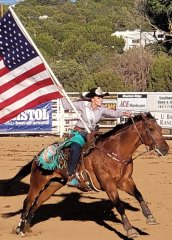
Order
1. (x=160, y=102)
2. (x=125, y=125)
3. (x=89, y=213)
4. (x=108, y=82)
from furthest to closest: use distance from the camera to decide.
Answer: (x=108, y=82) → (x=160, y=102) → (x=89, y=213) → (x=125, y=125)

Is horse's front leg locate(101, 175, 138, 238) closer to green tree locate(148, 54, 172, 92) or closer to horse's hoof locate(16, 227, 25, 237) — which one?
horse's hoof locate(16, 227, 25, 237)

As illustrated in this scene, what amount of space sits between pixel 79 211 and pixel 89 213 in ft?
0.78

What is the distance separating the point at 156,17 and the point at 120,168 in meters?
30.5

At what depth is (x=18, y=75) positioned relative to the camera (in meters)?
8.25

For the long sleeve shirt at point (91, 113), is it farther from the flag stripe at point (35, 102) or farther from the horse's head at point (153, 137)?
the horse's head at point (153, 137)

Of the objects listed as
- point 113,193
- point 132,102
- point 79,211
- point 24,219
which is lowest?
point 79,211

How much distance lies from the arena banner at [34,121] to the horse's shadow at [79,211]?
11243 millimetres

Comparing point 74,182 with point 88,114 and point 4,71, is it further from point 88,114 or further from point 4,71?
point 4,71

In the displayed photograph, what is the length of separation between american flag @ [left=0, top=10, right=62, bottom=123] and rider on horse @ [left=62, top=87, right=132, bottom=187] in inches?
16.3

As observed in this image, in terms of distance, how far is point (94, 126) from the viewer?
8.27 m

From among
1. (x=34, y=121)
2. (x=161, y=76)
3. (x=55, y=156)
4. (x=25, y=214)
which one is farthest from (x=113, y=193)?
(x=161, y=76)

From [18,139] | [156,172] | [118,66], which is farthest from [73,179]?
[118,66]

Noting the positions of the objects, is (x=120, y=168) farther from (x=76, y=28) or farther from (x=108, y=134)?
(x=76, y=28)

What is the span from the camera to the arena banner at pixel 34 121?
854 inches
